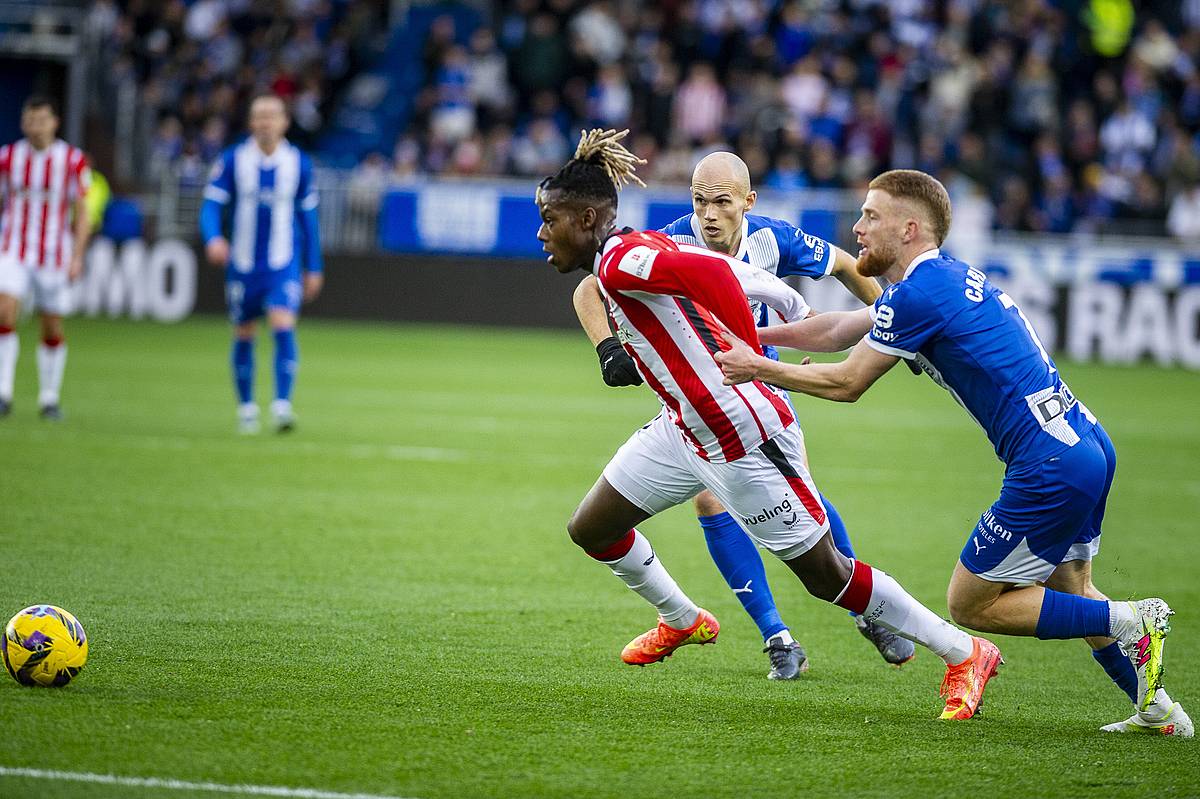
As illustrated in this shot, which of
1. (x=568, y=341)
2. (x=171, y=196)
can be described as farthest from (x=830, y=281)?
(x=171, y=196)

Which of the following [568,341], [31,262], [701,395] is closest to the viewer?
[701,395]

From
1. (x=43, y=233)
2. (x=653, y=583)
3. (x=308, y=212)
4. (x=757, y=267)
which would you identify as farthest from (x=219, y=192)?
(x=653, y=583)

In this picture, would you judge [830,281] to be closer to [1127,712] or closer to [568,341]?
[568,341]

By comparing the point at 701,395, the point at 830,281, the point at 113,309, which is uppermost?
the point at 701,395

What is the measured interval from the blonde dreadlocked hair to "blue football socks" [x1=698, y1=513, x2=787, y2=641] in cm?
161

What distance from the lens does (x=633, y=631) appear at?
270 inches

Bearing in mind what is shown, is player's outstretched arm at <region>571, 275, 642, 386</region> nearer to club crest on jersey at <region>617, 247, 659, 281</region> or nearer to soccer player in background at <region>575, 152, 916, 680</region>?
soccer player in background at <region>575, 152, 916, 680</region>

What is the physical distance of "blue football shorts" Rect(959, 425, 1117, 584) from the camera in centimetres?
514

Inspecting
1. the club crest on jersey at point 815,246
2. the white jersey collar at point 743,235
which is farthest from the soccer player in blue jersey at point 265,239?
the club crest on jersey at point 815,246

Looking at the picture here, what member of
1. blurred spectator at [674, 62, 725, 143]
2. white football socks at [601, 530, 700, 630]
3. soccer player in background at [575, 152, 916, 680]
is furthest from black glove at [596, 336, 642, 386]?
blurred spectator at [674, 62, 725, 143]

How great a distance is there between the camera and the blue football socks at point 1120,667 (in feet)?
18.2

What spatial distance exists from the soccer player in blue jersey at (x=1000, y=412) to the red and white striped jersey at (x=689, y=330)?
265 millimetres

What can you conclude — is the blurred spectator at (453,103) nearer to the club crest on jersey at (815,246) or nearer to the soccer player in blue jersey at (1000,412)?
the club crest on jersey at (815,246)

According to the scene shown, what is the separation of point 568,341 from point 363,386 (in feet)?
23.2
